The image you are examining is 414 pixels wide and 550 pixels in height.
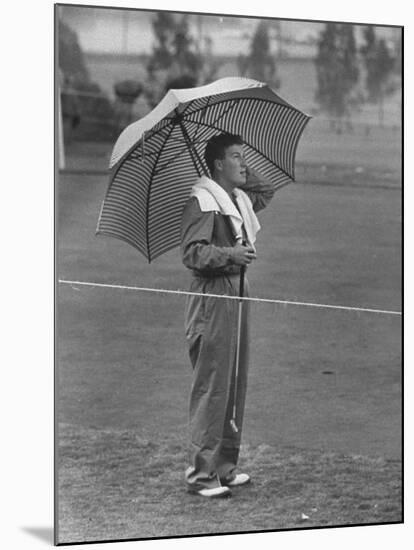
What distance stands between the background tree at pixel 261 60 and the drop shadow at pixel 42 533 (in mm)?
2523

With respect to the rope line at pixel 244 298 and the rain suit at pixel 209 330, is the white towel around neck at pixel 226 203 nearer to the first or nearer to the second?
the rain suit at pixel 209 330

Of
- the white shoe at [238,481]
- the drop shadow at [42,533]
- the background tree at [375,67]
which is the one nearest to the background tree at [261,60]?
the background tree at [375,67]

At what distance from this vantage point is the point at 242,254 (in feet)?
28.1

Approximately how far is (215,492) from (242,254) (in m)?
1.22

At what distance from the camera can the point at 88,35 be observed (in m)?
8.29

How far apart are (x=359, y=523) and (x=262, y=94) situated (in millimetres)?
2308

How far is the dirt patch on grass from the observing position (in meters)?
8.38

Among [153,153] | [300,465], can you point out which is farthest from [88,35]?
[300,465]

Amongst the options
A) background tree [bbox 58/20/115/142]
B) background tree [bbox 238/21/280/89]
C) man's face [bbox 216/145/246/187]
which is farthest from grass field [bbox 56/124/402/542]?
background tree [bbox 238/21/280/89]

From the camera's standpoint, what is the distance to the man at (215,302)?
848 centimetres

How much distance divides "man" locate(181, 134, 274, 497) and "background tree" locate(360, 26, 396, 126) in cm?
84

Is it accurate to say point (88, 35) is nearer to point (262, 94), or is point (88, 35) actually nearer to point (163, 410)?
point (262, 94)

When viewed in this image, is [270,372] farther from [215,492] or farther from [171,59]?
[171,59]

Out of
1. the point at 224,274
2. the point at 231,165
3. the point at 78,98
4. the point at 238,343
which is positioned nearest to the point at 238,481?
the point at 238,343
